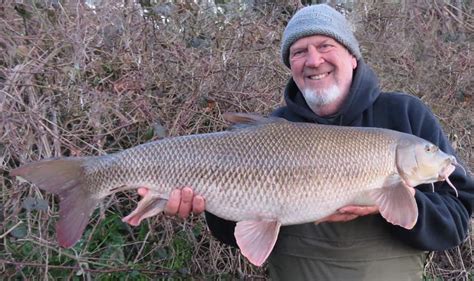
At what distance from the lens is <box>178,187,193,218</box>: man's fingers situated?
2.06 m

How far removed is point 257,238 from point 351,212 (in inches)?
13.9

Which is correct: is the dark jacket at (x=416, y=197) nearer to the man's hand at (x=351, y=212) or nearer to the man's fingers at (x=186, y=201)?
the man's hand at (x=351, y=212)

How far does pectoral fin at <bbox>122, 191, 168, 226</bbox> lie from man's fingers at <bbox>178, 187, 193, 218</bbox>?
0.23 ft

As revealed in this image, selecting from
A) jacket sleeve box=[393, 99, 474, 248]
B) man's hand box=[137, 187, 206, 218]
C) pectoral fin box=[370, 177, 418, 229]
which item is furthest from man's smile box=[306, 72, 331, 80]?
man's hand box=[137, 187, 206, 218]

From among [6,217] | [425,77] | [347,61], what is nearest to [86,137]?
[6,217]

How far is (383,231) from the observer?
2.16 meters

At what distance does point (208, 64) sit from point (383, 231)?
1.92 m

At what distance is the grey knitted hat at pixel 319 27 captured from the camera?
250 centimetres

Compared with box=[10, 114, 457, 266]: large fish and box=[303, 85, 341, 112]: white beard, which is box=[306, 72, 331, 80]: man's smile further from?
box=[10, 114, 457, 266]: large fish

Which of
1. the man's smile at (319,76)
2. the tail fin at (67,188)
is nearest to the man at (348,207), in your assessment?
the man's smile at (319,76)

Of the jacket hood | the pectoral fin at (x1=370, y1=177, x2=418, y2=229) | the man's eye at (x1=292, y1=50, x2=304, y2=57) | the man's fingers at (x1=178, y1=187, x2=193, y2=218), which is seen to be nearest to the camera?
the pectoral fin at (x1=370, y1=177, x2=418, y2=229)

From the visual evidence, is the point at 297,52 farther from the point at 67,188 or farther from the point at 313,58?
the point at 67,188

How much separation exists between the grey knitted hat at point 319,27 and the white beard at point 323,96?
0.23 meters

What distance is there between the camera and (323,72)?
2486mm
